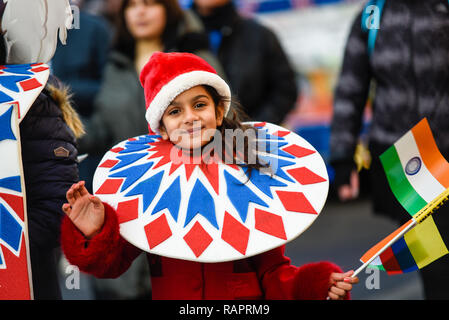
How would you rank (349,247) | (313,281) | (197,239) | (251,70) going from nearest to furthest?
(197,239), (313,281), (251,70), (349,247)

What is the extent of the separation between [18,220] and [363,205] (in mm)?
4862

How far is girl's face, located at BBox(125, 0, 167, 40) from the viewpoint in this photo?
347cm

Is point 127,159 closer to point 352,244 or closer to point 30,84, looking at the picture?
point 30,84

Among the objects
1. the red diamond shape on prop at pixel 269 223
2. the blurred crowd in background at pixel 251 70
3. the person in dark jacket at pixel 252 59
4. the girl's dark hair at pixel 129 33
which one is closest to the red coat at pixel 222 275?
the red diamond shape on prop at pixel 269 223

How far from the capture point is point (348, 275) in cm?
199

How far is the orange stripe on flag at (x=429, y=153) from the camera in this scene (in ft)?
6.90

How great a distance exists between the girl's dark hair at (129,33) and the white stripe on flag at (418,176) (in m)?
1.60

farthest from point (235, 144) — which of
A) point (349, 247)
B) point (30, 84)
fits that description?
point (349, 247)

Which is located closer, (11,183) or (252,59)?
(11,183)

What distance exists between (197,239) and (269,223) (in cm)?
21

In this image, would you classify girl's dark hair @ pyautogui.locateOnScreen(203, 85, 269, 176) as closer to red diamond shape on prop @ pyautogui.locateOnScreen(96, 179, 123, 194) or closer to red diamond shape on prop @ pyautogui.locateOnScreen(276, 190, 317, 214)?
red diamond shape on prop @ pyautogui.locateOnScreen(276, 190, 317, 214)

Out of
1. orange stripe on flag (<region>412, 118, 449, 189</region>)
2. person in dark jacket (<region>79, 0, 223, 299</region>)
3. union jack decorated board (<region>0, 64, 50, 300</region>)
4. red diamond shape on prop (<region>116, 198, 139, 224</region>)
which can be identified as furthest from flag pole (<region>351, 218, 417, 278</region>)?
person in dark jacket (<region>79, 0, 223, 299</region>)

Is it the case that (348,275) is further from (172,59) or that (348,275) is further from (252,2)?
(252,2)

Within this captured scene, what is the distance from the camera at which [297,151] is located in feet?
7.13
